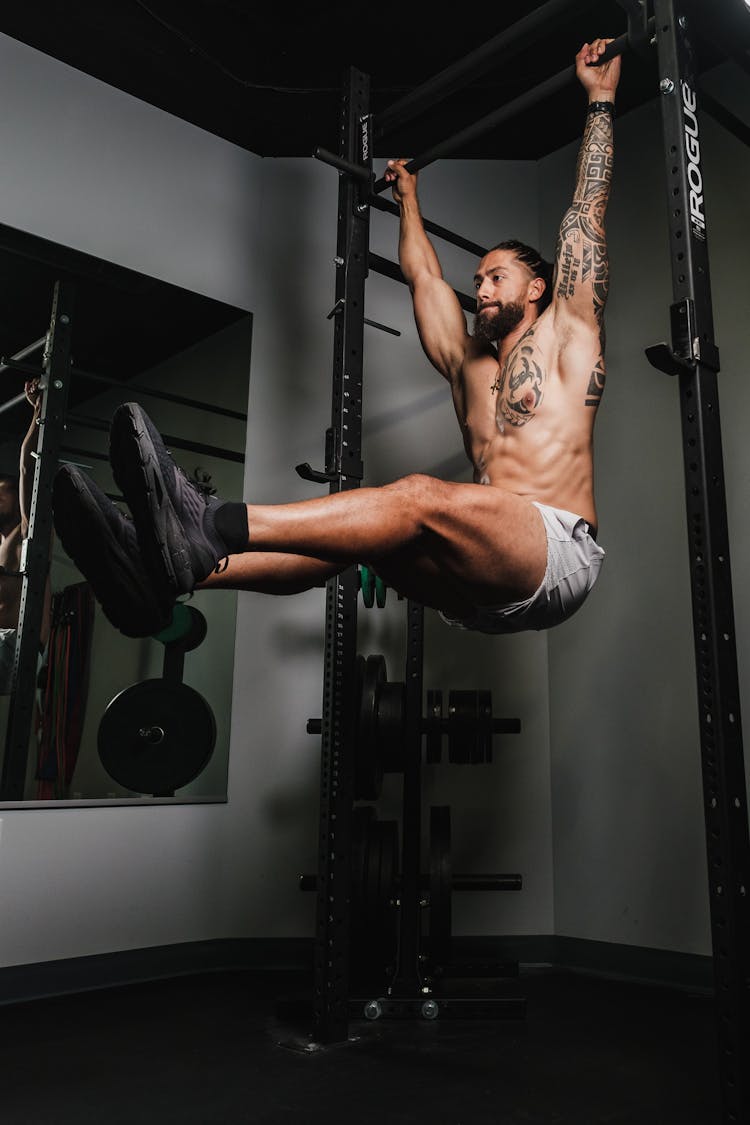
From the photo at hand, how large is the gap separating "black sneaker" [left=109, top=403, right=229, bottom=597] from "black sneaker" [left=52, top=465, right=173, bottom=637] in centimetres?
7

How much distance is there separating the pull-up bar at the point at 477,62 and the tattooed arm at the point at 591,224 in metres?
0.16

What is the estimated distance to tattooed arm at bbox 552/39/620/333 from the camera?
2.38 m

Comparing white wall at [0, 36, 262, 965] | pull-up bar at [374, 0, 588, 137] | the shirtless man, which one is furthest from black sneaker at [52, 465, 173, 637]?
pull-up bar at [374, 0, 588, 137]

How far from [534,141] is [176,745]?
303 cm

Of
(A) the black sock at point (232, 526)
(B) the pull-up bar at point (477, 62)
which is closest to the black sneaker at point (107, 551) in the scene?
(A) the black sock at point (232, 526)

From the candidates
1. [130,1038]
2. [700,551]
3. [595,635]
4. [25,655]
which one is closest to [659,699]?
[595,635]

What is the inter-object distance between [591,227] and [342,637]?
1.34m

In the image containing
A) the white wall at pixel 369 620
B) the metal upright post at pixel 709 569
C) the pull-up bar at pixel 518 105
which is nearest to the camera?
the metal upright post at pixel 709 569

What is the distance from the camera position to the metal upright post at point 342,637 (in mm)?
2525

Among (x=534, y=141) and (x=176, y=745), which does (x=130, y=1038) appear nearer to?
(x=176, y=745)

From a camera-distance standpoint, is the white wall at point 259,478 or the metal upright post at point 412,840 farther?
the white wall at point 259,478

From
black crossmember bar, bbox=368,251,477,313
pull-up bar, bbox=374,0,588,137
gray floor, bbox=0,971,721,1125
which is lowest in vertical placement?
gray floor, bbox=0,971,721,1125

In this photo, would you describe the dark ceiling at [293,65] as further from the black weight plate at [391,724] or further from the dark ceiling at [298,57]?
the black weight plate at [391,724]

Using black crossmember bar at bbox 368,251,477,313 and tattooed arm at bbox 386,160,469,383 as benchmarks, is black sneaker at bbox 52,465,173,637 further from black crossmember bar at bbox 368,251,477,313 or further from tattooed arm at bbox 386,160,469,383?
black crossmember bar at bbox 368,251,477,313
